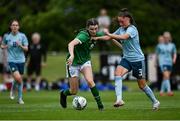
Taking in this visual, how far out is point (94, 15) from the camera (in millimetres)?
45969

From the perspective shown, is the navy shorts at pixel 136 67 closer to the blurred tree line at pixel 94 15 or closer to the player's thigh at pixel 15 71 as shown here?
the player's thigh at pixel 15 71

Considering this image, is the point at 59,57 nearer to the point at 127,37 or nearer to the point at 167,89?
the point at 167,89

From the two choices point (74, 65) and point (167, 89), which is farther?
point (167, 89)

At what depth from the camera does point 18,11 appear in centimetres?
5244

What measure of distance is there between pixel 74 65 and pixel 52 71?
18.7 m

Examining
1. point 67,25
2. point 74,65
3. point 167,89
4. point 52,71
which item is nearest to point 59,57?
point 52,71

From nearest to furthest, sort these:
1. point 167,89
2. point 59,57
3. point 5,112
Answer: point 5,112
point 167,89
point 59,57

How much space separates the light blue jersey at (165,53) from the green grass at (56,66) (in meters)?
6.95

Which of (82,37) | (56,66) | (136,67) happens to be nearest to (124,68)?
(136,67)

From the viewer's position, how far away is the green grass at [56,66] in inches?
1433

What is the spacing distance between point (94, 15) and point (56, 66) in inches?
363

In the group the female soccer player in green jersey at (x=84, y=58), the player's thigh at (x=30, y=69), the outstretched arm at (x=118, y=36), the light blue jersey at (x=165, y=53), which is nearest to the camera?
the outstretched arm at (x=118, y=36)

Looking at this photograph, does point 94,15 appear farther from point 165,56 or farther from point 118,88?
point 118,88

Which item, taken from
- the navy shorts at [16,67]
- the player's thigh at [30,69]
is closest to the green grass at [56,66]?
the player's thigh at [30,69]
